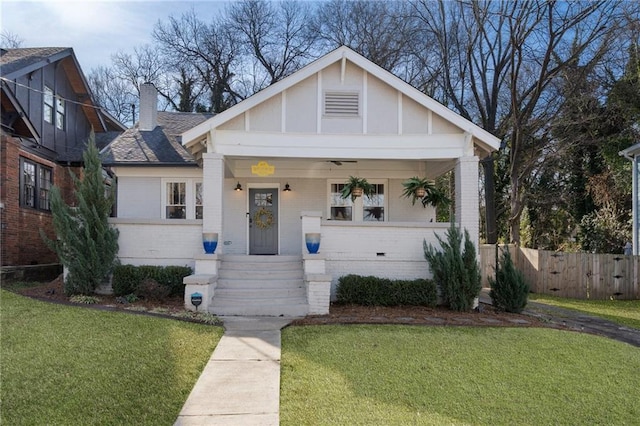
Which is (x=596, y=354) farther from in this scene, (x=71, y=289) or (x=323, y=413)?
(x=71, y=289)

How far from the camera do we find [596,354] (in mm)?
6789

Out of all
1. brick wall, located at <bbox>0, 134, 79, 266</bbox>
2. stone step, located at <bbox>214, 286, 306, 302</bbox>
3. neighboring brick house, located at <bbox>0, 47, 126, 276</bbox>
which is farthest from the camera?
neighboring brick house, located at <bbox>0, 47, 126, 276</bbox>

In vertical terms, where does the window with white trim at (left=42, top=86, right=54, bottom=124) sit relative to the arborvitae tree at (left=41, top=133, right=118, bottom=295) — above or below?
above

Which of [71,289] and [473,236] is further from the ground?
[473,236]

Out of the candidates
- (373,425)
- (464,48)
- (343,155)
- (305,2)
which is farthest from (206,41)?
(373,425)

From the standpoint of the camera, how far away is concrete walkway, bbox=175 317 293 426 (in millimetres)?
4270

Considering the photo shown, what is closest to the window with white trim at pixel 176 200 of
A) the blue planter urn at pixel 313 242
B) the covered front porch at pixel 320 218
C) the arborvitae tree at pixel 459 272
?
the covered front porch at pixel 320 218

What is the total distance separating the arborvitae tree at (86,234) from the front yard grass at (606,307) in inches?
453

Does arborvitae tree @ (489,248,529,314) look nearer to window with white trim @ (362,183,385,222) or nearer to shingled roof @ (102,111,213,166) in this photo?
window with white trim @ (362,183,385,222)

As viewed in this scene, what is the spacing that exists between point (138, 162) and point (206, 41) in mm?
20028

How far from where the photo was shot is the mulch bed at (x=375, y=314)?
856cm

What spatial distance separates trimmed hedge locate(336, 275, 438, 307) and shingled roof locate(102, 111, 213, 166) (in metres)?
6.42

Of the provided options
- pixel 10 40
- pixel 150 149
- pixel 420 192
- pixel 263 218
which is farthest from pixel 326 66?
pixel 10 40

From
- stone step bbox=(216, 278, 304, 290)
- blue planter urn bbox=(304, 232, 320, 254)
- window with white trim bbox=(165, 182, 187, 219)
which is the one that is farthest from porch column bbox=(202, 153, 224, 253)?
window with white trim bbox=(165, 182, 187, 219)
